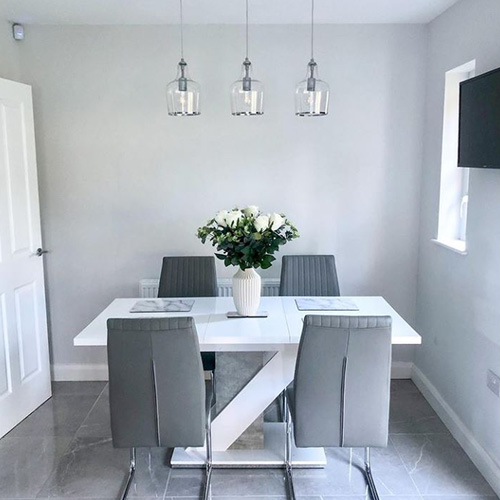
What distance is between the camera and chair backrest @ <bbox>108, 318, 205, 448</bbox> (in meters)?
2.17

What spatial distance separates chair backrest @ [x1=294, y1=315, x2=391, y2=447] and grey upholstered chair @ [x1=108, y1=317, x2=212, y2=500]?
0.46 meters

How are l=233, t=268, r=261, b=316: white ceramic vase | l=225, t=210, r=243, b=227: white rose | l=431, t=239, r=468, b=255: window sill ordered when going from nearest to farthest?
l=225, t=210, r=243, b=227: white rose
l=233, t=268, r=261, b=316: white ceramic vase
l=431, t=239, r=468, b=255: window sill

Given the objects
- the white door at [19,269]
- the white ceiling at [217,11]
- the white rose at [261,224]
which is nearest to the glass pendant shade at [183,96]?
the white rose at [261,224]

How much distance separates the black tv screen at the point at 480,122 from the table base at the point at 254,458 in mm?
1790

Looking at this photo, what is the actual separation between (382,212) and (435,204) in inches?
16.2

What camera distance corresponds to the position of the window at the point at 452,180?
3.22 meters

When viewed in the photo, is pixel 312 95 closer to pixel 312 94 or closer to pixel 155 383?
pixel 312 94

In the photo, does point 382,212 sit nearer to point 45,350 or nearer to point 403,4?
point 403,4

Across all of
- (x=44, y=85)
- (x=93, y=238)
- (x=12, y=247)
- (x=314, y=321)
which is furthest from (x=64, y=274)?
(x=314, y=321)

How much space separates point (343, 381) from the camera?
221cm

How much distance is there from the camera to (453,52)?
3.10 meters

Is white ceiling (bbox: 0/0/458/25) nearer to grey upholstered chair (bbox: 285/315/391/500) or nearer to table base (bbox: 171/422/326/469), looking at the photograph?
grey upholstered chair (bbox: 285/315/391/500)

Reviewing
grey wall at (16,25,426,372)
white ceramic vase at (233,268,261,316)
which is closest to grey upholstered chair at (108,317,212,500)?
white ceramic vase at (233,268,261,316)

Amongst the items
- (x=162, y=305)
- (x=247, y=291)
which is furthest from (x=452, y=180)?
(x=162, y=305)
